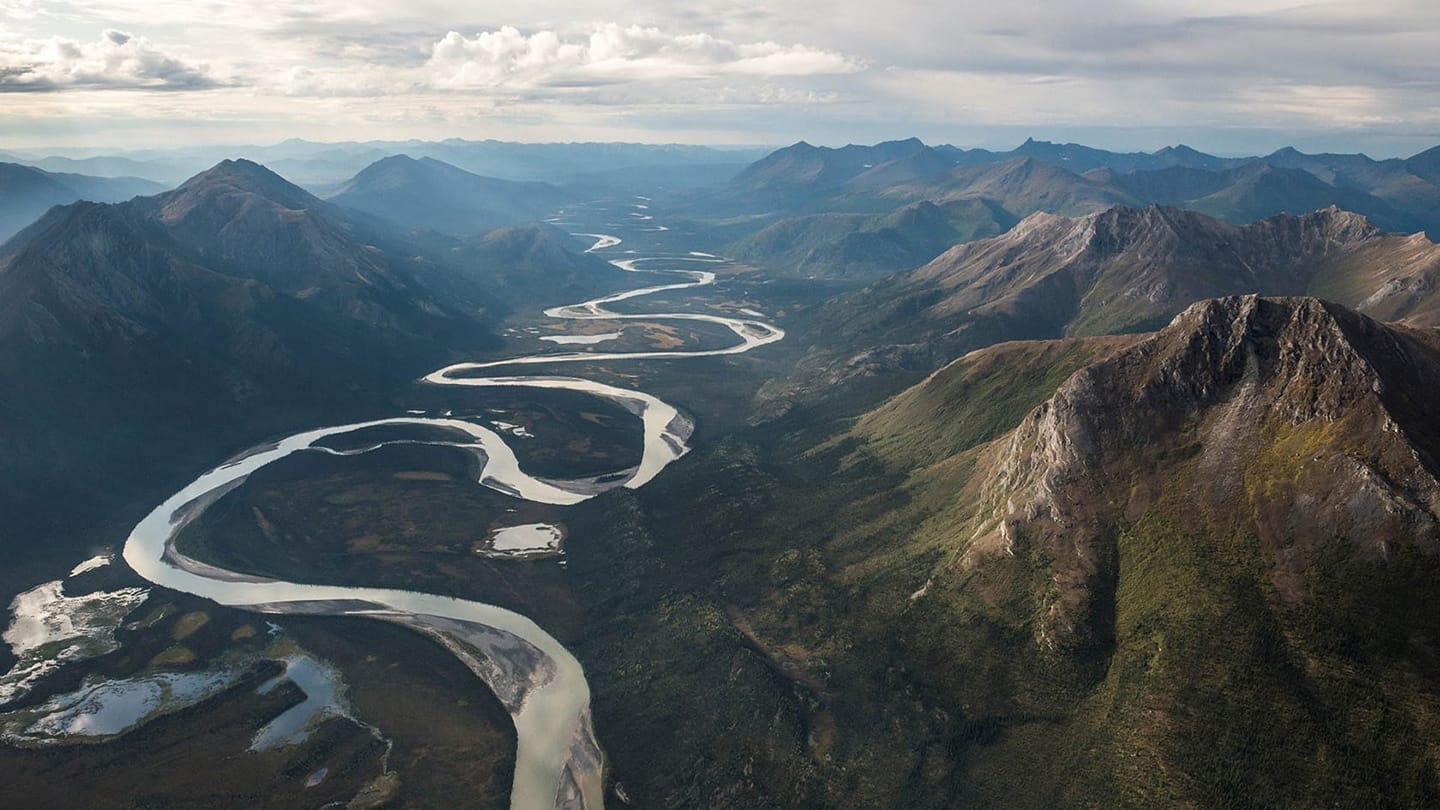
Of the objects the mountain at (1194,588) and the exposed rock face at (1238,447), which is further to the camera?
the exposed rock face at (1238,447)

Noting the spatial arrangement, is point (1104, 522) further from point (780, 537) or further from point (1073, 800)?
point (780, 537)

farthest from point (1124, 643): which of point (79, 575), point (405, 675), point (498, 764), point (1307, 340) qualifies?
point (79, 575)

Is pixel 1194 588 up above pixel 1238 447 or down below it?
below

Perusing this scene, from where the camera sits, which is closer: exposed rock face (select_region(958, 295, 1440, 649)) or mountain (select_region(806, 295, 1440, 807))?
mountain (select_region(806, 295, 1440, 807))
